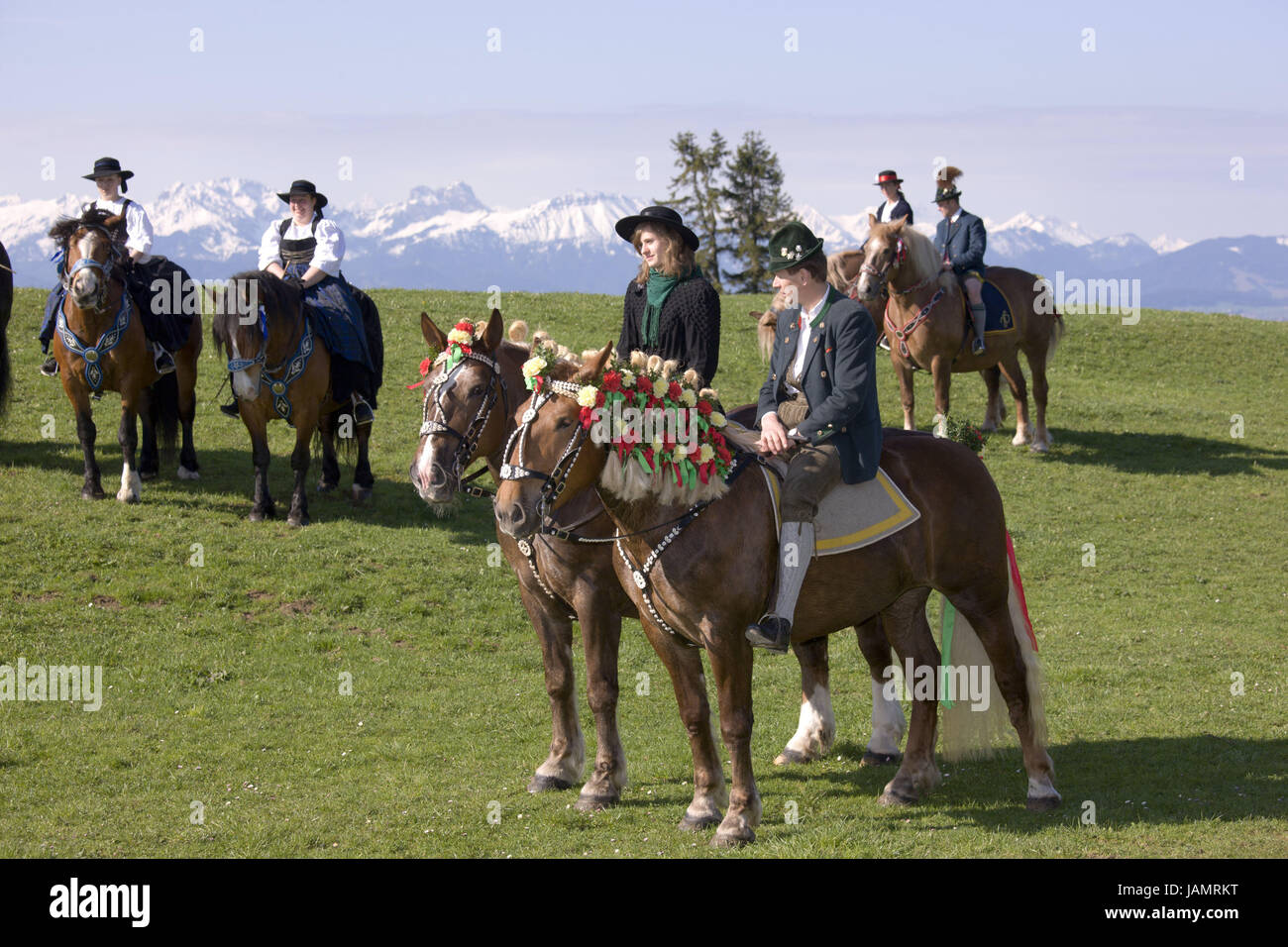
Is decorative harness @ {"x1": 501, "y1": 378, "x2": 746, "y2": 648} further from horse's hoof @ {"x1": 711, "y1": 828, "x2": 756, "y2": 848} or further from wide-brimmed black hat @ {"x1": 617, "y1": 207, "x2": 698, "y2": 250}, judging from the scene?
wide-brimmed black hat @ {"x1": 617, "y1": 207, "x2": 698, "y2": 250}

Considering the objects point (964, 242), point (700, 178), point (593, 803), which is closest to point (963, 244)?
point (964, 242)

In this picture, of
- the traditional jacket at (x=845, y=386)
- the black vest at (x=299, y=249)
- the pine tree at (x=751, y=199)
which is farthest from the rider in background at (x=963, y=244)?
the pine tree at (x=751, y=199)

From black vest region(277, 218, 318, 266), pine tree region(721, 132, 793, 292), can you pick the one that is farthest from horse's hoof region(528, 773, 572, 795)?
pine tree region(721, 132, 793, 292)

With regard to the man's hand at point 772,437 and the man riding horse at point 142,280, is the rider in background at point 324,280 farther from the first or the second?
the man's hand at point 772,437

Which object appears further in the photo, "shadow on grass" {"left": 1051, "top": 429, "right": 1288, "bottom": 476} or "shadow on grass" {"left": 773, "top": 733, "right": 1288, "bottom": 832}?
"shadow on grass" {"left": 1051, "top": 429, "right": 1288, "bottom": 476}

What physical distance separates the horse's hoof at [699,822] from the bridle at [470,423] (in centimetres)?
242

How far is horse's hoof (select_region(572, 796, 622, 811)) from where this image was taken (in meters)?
8.10

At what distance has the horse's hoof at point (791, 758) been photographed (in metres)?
9.27

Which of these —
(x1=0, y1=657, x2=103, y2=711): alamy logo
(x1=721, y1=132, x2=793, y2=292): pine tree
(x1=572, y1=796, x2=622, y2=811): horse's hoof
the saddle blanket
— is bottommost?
(x1=572, y1=796, x2=622, y2=811): horse's hoof

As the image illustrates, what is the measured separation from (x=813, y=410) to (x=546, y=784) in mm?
3409

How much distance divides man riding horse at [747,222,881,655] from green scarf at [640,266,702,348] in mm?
1216

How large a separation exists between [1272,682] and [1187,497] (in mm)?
8017
